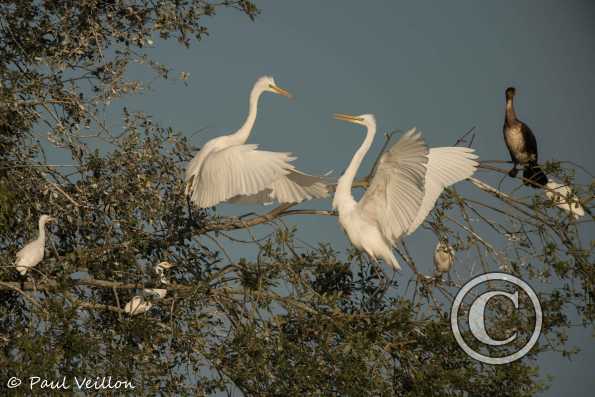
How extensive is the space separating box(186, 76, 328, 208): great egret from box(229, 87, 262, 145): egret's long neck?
1.60 feet

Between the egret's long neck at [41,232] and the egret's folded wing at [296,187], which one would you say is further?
the egret's folded wing at [296,187]

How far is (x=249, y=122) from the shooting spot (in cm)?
800

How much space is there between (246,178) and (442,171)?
132 cm

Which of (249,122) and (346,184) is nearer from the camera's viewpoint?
(346,184)

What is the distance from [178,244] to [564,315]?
8.33 feet

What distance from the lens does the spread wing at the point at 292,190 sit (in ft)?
23.1

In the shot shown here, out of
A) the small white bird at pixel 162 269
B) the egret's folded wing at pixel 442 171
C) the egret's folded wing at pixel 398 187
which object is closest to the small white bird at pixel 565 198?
the egret's folded wing at pixel 442 171

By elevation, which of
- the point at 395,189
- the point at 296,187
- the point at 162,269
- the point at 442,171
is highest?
the point at 296,187

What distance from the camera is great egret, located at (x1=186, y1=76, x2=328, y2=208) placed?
21.8 feet

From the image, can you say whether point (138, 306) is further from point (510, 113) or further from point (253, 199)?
point (510, 113)

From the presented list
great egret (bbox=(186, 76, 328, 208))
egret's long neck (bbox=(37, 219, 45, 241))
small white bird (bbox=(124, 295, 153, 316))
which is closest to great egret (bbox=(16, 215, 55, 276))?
egret's long neck (bbox=(37, 219, 45, 241))

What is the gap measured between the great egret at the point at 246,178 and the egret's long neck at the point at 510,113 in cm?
221

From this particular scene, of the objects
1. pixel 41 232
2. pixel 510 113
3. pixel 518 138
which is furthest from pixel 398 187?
pixel 510 113

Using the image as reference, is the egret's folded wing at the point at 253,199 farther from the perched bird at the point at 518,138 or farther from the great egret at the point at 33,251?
the perched bird at the point at 518,138
